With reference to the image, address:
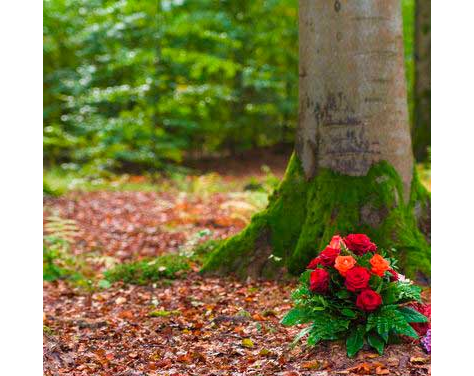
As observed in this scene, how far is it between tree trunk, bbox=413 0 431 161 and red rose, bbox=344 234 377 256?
25.2 ft

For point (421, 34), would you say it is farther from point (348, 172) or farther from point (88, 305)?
point (88, 305)

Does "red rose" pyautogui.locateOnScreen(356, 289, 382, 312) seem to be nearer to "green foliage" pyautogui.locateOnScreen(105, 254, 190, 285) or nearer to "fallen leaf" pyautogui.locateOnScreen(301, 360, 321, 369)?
"fallen leaf" pyautogui.locateOnScreen(301, 360, 321, 369)

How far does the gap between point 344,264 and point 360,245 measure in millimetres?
305

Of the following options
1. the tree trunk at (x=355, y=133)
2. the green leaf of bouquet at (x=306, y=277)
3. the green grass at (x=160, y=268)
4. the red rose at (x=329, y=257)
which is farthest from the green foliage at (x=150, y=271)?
the red rose at (x=329, y=257)

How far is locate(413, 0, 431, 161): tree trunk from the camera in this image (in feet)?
37.2

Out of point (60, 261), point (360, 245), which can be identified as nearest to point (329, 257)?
point (360, 245)

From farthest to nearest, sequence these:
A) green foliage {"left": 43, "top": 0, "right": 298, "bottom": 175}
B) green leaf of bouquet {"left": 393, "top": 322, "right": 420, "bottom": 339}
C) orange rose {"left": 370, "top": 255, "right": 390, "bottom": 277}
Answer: green foliage {"left": 43, "top": 0, "right": 298, "bottom": 175} < orange rose {"left": 370, "top": 255, "right": 390, "bottom": 277} < green leaf of bouquet {"left": 393, "top": 322, "right": 420, "bottom": 339}

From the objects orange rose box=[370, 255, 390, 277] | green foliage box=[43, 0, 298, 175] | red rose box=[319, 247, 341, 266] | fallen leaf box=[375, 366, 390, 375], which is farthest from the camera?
green foliage box=[43, 0, 298, 175]

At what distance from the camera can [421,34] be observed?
11375 millimetres

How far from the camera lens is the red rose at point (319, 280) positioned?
3.99 meters

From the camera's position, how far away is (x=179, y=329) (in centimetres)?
490

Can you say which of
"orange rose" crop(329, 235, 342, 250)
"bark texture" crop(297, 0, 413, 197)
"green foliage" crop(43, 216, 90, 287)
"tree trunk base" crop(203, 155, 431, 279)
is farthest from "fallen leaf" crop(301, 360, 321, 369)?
"green foliage" crop(43, 216, 90, 287)
